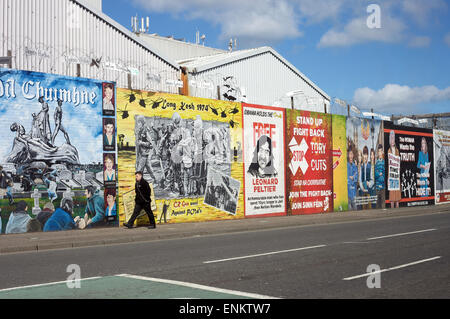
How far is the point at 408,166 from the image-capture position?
3431cm

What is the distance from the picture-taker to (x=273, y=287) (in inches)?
299

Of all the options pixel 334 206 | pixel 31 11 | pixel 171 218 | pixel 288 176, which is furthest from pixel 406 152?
pixel 31 11

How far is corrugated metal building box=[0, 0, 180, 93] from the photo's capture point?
67.5 feet

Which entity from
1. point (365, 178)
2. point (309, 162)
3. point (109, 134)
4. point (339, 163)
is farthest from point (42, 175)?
point (365, 178)

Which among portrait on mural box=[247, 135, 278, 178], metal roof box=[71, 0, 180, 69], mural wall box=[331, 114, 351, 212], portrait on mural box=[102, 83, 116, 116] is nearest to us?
portrait on mural box=[102, 83, 116, 116]

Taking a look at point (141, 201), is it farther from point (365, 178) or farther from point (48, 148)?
point (365, 178)

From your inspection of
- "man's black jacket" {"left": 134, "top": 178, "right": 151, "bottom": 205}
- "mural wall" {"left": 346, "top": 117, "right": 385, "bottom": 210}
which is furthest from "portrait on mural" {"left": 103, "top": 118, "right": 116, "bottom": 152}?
"mural wall" {"left": 346, "top": 117, "right": 385, "bottom": 210}

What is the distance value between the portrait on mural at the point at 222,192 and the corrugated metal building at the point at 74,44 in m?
4.31

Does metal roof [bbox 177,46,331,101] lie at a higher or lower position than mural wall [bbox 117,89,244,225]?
higher

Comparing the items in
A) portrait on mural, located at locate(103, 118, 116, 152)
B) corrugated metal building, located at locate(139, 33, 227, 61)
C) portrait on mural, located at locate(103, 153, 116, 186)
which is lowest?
portrait on mural, located at locate(103, 153, 116, 186)

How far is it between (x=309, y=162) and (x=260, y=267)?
18.3 meters

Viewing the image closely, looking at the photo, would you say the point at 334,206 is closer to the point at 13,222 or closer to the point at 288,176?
the point at 288,176

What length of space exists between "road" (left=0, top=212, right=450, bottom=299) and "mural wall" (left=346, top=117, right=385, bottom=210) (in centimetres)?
1530

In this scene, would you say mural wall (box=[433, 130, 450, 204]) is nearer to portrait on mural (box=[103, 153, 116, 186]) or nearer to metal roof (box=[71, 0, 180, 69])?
metal roof (box=[71, 0, 180, 69])
